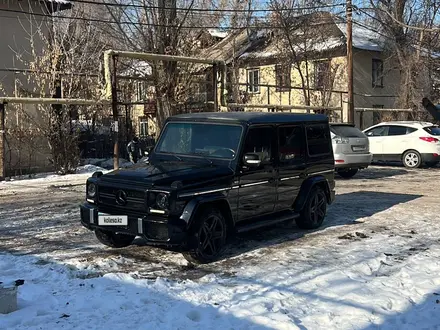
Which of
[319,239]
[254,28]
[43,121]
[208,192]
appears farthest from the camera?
[254,28]

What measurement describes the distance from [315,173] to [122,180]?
11.7 ft

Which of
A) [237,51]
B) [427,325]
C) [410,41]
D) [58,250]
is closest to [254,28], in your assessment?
[237,51]

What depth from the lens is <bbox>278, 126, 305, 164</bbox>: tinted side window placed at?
8000 mm

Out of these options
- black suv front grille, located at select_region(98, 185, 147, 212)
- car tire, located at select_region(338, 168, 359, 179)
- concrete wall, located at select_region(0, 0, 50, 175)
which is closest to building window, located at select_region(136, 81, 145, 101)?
concrete wall, located at select_region(0, 0, 50, 175)

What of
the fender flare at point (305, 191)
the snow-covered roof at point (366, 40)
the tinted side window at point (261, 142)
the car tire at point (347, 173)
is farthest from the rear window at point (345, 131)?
the snow-covered roof at point (366, 40)

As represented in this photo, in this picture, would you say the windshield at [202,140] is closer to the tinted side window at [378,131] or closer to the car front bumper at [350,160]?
the car front bumper at [350,160]

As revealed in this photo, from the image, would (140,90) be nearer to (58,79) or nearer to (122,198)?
(58,79)

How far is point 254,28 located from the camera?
32312mm

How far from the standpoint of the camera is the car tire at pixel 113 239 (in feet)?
23.1

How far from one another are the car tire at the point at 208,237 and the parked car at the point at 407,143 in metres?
14.1

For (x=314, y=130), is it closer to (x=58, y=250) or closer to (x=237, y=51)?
(x=58, y=250)

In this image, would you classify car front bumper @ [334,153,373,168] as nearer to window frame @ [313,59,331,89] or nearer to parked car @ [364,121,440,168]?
parked car @ [364,121,440,168]

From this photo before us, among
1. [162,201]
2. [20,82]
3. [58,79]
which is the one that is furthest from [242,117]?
[20,82]

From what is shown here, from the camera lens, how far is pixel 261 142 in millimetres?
7582
